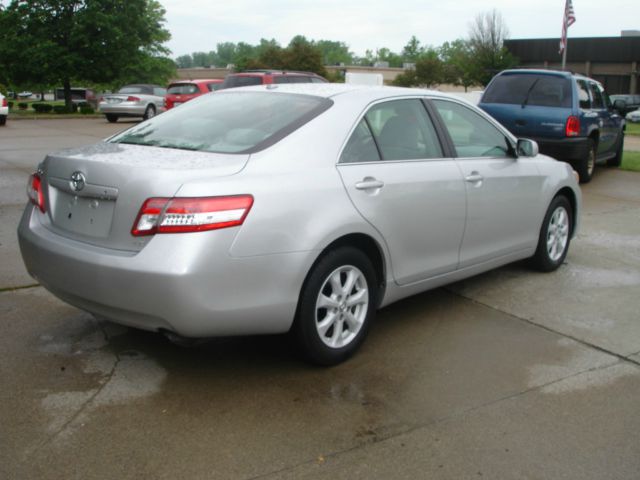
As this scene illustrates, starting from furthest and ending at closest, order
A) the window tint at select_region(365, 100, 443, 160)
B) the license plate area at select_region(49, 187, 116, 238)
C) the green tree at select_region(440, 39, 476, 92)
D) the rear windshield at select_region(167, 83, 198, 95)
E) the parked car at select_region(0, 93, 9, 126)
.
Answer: the green tree at select_region(440, 39, 476, 92) → the parked car at select_region(0, 93, 9, 126) → the rear windshield at select_region(167, 83, 198, 95) → the window tint at select_region(365, 100, 443, 160) → the license plate area at select_region(49, 187, 116, 238)

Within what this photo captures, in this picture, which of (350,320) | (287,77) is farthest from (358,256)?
(287,77)

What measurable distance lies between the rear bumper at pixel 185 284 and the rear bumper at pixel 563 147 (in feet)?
27.4

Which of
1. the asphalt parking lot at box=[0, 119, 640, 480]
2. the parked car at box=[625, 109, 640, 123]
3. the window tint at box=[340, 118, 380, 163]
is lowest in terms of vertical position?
the asphalt parking lot at box=[0, 119, 640, 480]

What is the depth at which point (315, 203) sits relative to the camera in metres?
3.84

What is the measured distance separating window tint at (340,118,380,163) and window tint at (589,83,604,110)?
884cm

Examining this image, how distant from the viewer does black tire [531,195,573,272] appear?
238 inches

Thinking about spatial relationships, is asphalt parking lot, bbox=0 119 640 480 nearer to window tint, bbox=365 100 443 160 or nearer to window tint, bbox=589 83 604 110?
window tint, bbox=365 100 443 160

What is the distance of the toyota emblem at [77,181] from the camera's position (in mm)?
3789

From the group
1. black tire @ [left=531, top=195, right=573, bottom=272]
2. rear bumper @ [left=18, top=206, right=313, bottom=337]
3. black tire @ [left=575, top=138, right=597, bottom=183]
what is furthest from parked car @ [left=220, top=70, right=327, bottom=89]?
rear bumper @ [left=18, top=206, right=313, bottom=337]

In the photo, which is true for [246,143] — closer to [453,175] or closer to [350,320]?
[350,320]

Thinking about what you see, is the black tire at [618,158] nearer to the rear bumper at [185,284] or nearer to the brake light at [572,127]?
the brake light at [572,127]

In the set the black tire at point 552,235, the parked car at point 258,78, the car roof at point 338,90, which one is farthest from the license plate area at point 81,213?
the parked car at point 258,78

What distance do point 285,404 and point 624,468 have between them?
1.58m

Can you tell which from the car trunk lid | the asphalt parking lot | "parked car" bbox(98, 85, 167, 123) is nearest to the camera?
the asphalt parking lot
